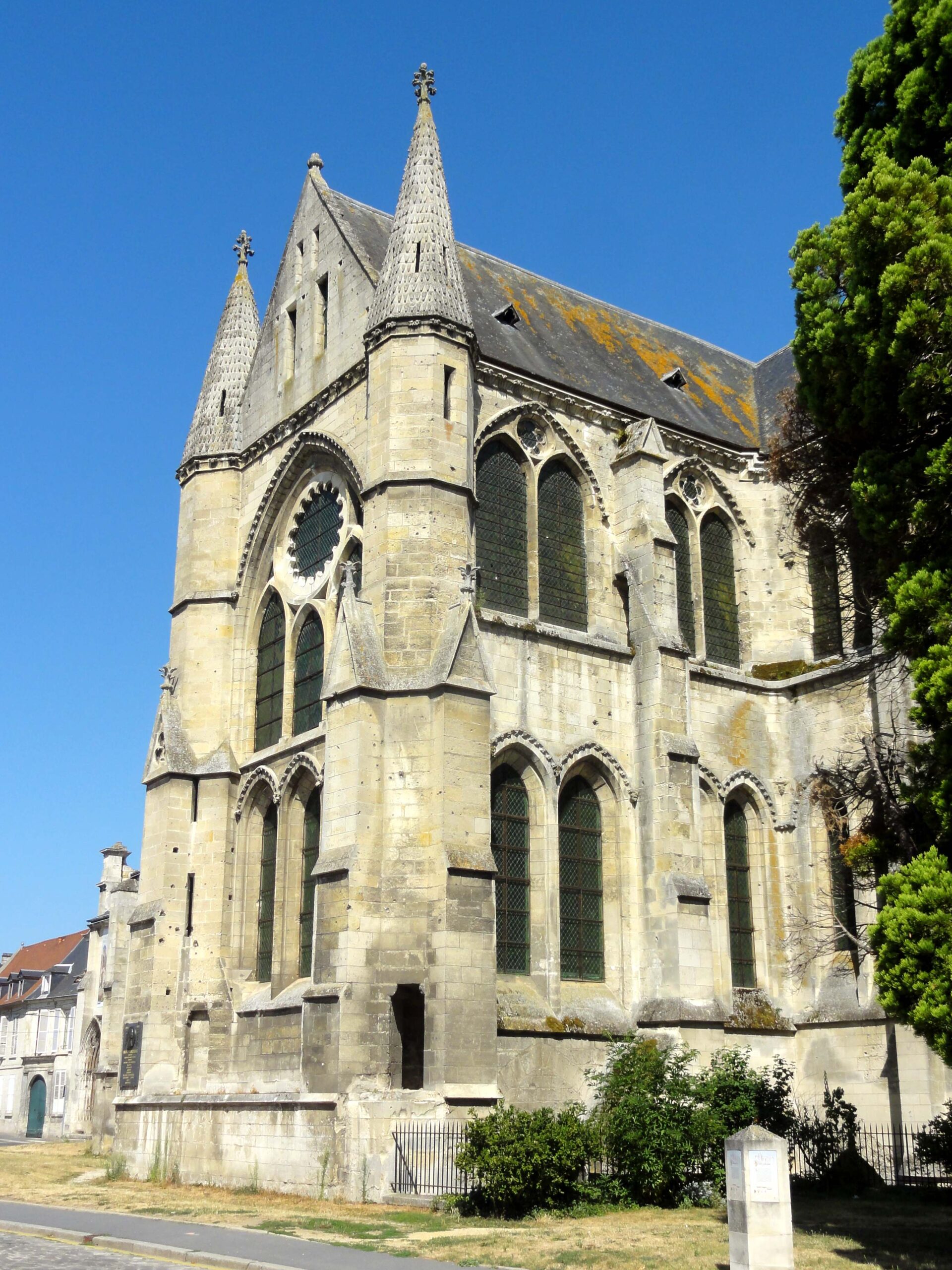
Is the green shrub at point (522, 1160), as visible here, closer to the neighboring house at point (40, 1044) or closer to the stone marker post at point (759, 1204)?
the stone marker post at point (759, 1204)

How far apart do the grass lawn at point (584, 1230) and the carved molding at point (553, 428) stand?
1157 cm

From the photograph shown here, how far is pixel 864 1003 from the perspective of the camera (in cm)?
2095

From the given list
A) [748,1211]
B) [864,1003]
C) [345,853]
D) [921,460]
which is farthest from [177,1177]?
[921,460]

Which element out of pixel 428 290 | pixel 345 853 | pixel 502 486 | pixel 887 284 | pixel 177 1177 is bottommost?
pixel 177 1177

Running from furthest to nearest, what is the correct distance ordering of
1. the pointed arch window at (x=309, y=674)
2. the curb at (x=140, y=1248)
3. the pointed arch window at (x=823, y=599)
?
the pointed arch window at (x=823, y=599) < the pointed arch window at (x=309, y=674) < the curb at (x=140, y=1248)

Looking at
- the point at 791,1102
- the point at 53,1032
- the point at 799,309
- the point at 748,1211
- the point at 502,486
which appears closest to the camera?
the point at 748,1211

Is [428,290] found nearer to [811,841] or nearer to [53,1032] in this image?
[811,841]

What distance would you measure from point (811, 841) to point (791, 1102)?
14.4 ft

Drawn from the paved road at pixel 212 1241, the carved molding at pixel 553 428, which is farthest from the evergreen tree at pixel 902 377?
the carved molding at pixel 553 428

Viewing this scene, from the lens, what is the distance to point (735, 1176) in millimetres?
10625

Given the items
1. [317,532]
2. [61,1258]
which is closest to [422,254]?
[317,532]

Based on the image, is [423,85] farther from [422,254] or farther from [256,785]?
[256,785]

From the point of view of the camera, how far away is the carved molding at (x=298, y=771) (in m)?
21.0

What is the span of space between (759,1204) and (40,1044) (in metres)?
51.4
